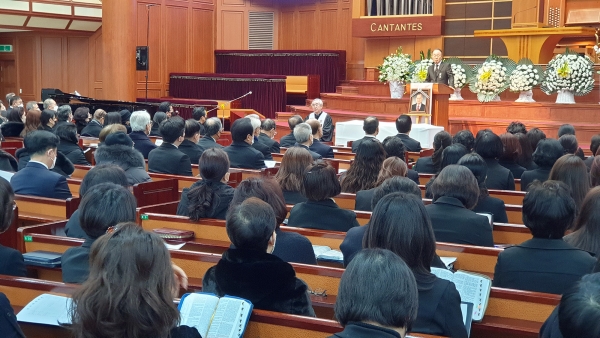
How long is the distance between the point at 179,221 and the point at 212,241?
267 millimetres

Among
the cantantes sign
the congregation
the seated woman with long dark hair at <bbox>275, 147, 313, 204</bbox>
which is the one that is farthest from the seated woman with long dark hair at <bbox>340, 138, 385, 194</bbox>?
the cantantes sign

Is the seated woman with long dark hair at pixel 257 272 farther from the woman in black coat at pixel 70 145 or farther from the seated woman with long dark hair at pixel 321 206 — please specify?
the woman in black coat at pixel 70 145

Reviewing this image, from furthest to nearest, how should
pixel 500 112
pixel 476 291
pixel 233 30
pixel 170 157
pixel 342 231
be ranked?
1. pixel 233 30
2. pixel 500 112
3. pixel 170 157
4. pixel 342 231
5. pixel 476 291

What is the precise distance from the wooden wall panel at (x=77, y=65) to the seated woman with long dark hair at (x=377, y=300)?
1663 cm

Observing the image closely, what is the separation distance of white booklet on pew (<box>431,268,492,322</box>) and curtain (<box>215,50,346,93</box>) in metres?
12.6

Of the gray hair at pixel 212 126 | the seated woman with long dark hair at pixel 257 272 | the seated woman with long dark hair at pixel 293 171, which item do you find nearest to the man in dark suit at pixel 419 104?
the gray hair at pixel 212 126

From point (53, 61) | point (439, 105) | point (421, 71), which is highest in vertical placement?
point (53, 61)

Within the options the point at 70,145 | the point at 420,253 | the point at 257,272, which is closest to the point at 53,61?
the point at 70,145

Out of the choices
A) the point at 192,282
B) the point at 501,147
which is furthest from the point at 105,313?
the point at 501,147

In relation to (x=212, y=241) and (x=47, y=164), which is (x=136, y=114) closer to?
(x=47, y=164)

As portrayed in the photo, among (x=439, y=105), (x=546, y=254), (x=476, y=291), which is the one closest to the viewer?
(x=476, y=291)

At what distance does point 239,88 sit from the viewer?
50.3 feet

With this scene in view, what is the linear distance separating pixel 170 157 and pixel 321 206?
2735 millimetres

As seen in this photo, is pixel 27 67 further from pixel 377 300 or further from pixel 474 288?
pixel 377 300
